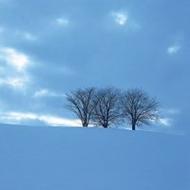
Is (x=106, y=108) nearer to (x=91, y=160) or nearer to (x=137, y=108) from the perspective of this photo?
(x=137, y=108)

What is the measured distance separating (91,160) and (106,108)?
13328 mm

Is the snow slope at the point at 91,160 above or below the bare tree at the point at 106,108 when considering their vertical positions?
below

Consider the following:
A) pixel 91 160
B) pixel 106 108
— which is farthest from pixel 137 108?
pixel 91 160

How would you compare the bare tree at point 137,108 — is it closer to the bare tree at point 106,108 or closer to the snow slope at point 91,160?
the bare tree at point 106,108

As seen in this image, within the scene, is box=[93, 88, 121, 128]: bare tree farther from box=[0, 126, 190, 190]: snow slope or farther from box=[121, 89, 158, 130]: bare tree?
box=[0, 126, 190, 190]: snow slope

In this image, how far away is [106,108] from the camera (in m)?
22.8

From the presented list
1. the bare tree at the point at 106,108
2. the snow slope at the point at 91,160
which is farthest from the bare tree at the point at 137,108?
the snow slope at the point at 91,160

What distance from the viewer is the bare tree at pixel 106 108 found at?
73.3ft

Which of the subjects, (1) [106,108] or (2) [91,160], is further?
(1) [106,108]

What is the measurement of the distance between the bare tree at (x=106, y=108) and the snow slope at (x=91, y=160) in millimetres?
12046

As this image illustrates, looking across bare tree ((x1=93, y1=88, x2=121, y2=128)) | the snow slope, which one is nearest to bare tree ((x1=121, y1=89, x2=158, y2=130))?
bare tree ((x1=93, y1=88, x2=121, y2=128))

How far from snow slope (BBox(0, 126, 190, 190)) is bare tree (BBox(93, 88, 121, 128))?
12046mm

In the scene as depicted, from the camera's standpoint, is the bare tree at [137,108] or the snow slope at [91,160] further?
the bare tree at [137,108]

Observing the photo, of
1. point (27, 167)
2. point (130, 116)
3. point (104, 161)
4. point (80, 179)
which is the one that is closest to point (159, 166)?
point (104, 161)
